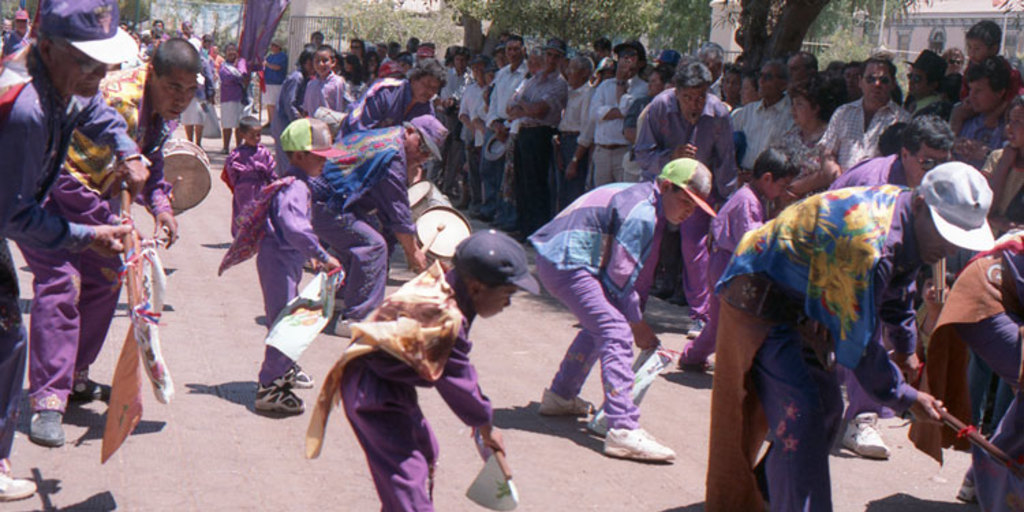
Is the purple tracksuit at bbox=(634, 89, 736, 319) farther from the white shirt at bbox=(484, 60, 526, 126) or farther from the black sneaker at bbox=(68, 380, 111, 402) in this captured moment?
the black sneaker at bbox=(68, 380, 111, 402)

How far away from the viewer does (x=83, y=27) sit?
4.44 metres

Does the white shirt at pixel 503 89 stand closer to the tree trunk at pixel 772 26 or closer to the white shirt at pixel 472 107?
the white shirt at pixel 472 107

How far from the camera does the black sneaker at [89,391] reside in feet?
20.4

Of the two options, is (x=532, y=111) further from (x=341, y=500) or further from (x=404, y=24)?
(x=404, y=24)

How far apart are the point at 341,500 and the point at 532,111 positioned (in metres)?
8.02

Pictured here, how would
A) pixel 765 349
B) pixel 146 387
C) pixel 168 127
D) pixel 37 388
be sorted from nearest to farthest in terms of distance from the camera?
pixel 765 349, pixel 37 388, pixel 168 127, pixel 146 387

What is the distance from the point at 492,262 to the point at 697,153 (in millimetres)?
5680

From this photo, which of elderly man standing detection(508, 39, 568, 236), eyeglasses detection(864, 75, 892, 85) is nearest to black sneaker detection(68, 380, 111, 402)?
eyeglasses detection(864, 75, 892, 85)

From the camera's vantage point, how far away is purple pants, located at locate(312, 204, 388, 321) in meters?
8.41

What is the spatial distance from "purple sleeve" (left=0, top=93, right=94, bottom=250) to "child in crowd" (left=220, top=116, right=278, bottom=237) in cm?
611

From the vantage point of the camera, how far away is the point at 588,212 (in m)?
6.30

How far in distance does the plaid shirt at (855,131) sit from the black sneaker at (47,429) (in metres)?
5.49

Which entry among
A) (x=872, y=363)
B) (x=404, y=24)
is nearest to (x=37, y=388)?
(x=872, y=363)

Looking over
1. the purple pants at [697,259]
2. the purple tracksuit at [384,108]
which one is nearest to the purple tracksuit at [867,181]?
the purple pants at [697,259]
